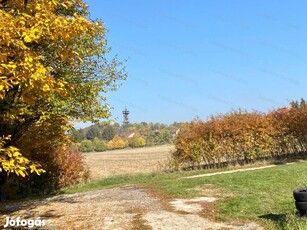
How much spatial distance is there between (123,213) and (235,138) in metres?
14.9

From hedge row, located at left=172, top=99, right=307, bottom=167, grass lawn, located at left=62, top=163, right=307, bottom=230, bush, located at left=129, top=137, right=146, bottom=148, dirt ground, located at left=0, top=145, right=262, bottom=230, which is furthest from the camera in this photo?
bush, located at left=129, top=137, right=146, bottom=148

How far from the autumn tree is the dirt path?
76.1 inches

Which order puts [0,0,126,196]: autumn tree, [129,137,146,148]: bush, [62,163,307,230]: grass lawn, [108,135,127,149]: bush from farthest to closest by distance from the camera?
[129,137,146,148]: bush
[108,135,127,149]: bush
[62,163,307,230]: grass lawn
[0,0,126,196]: autumn tree

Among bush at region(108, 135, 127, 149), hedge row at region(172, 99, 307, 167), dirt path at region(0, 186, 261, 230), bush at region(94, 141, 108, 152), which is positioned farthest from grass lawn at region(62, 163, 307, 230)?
bush at region(108, 135, 127, 149)

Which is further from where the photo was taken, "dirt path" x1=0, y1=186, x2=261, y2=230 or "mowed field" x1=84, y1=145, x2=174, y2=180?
"mowed field" x1=84, y1=145, x2=174, y2=180

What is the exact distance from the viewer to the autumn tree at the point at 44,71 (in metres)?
4.92

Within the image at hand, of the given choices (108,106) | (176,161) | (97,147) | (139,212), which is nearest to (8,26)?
(139,212)

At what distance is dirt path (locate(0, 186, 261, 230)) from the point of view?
7.80 m

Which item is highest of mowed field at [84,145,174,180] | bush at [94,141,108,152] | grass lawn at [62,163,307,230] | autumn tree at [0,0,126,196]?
bush at [94,141,108,152]

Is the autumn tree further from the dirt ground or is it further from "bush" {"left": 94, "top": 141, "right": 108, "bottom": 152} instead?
"bush" {"left": 94, "top": 141, "right": 108, "bottom": 152}

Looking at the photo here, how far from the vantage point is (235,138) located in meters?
22.7

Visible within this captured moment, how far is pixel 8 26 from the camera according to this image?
484cm

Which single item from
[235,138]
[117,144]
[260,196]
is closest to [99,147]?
[117,144]

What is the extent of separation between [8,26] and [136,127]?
172 meters
